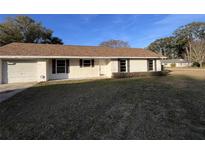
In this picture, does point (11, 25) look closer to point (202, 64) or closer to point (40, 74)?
point (40, 74)

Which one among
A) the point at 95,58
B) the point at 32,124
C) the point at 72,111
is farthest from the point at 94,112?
the point at 95,58

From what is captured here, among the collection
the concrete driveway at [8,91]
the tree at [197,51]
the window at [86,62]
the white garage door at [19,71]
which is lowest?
the concrete driveway at [8,91]

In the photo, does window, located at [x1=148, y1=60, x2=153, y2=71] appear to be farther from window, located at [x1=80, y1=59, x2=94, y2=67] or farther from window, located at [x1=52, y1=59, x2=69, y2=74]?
window, located at [x1=52, y1=59, x2=69, y2=74]

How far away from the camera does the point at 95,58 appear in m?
15.3

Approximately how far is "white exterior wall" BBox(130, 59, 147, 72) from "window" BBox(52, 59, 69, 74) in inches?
305

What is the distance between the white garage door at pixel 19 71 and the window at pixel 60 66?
175cm

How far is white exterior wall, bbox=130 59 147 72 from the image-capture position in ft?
55.7

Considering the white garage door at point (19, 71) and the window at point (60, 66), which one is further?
the window at point (60, 66)

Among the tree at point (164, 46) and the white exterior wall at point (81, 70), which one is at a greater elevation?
the tree at point (164, 46)

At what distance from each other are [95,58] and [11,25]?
21.7m

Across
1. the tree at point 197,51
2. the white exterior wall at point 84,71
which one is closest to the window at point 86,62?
the white exterior wall at point 84,71

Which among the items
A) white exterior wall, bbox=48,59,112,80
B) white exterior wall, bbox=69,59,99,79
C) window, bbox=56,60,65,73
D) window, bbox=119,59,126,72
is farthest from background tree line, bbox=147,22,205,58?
window, bbox=56,60,65,73

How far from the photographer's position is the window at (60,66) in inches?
551

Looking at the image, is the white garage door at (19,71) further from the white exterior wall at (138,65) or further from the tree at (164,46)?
the tree at (164,46)
